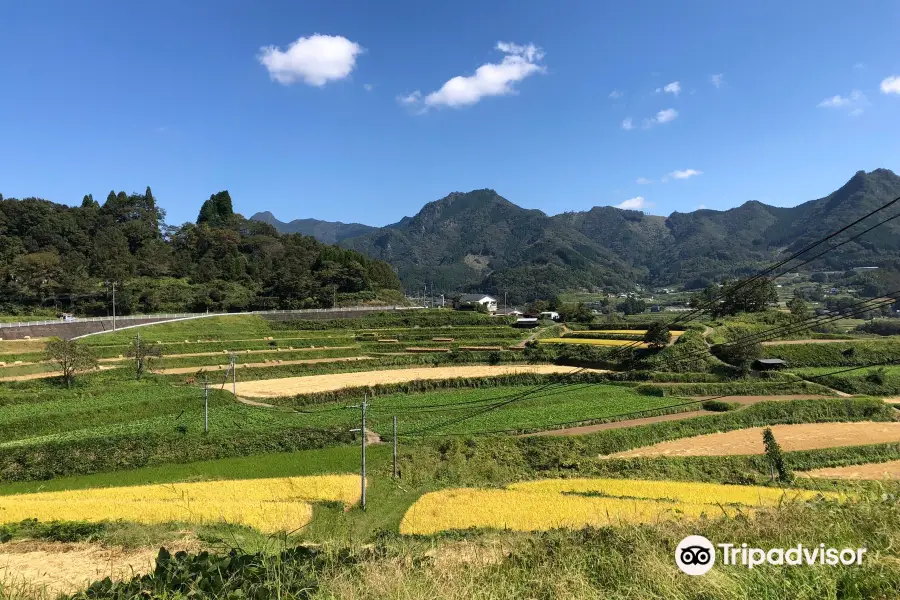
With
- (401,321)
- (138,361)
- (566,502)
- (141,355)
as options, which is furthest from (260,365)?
(566,502)

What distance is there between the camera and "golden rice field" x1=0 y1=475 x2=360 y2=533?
13.0 meters

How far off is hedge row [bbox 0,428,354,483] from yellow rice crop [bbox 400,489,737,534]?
29.7 ft

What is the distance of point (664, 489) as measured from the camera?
57.9ft

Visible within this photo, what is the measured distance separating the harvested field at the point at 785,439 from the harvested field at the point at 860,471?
6.36 ft

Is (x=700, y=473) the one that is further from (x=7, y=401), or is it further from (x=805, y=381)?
(x=7, y=401)

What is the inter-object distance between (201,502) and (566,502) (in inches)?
468

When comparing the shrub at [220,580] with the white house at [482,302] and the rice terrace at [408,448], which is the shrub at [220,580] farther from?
the white house at [482,302]

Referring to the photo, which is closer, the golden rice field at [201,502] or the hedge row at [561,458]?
the golden rice field at [201,502]

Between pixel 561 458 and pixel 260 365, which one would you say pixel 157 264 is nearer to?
pixel 260 365

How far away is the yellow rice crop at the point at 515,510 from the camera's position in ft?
43.3

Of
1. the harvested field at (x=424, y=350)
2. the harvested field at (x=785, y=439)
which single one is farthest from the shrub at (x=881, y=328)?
the harvested field at (x=424, y=350)

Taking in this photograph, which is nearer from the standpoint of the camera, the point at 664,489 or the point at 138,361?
the point at 664,489

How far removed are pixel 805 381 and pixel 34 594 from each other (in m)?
43.8

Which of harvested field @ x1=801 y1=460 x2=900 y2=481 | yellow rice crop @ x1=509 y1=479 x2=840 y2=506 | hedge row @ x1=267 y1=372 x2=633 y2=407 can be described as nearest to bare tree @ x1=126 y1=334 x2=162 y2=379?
hedge row @ x1=267 y1=372 x2=633 y2=407
